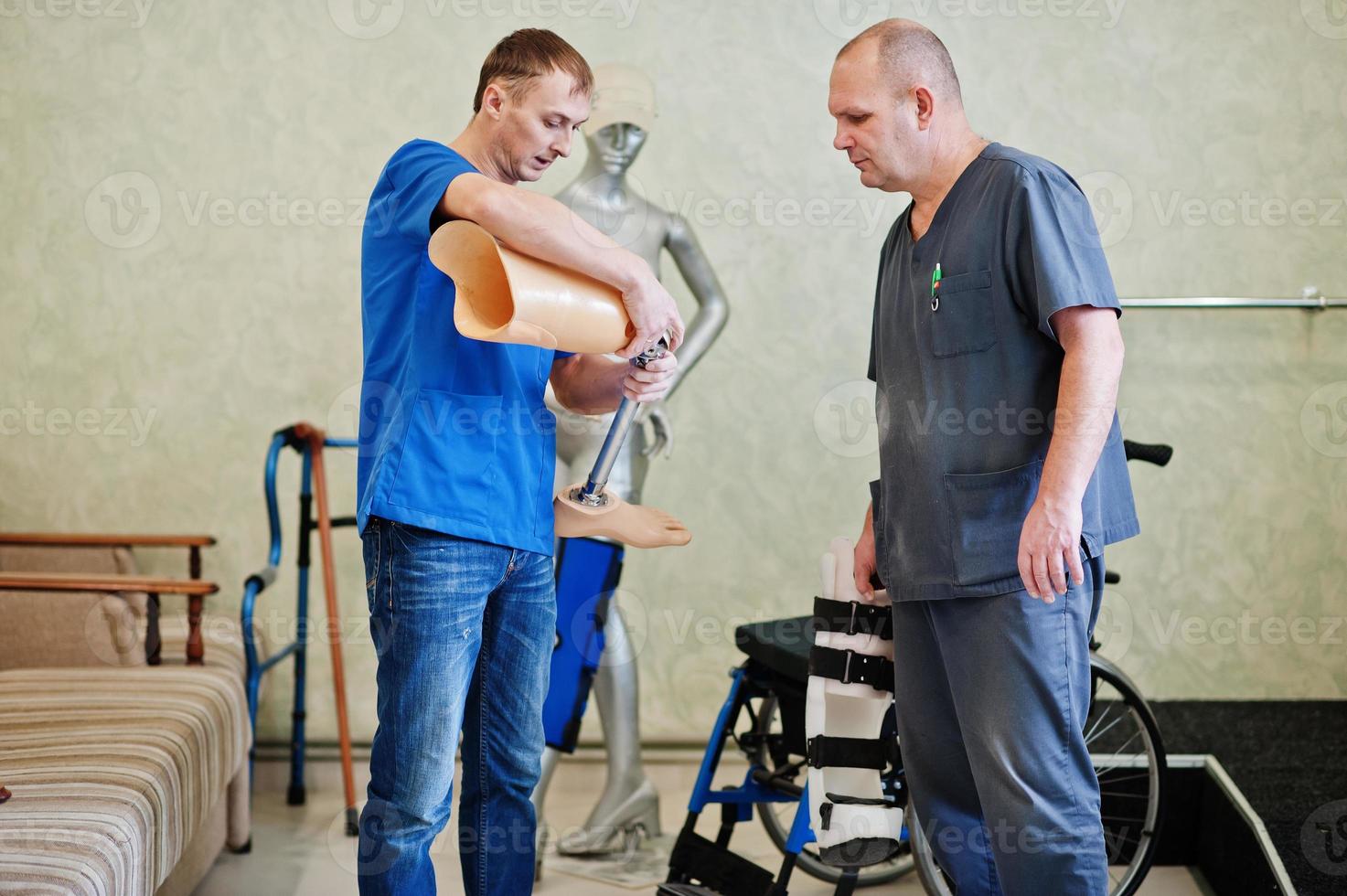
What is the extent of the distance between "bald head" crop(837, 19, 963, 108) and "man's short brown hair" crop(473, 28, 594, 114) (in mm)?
414

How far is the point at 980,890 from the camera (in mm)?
1943

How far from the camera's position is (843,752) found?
2100 millimetres

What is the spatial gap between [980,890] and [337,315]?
7.91ft

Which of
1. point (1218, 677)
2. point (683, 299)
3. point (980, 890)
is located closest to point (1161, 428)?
Answer: point (1218, 677)

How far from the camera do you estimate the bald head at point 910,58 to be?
1.80 meters

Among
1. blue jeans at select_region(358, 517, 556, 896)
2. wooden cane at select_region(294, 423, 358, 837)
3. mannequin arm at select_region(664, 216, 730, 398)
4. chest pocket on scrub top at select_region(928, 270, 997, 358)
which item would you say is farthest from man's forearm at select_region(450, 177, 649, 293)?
wooden cane at select_region(294, 423, 358, 837)

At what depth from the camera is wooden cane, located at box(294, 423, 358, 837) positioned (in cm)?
311

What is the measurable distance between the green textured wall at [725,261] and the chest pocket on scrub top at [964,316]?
1788 mm

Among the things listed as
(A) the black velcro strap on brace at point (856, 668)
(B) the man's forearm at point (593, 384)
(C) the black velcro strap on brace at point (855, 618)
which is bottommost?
(A) the black velcro strap on brace at point (856, 668)

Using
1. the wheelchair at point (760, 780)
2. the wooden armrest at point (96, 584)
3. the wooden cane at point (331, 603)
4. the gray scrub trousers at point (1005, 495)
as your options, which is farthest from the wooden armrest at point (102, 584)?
the gray scrub trousers at point (1005, 495)

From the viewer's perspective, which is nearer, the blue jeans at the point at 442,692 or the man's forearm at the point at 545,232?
the man's forearm at the point at 545,232

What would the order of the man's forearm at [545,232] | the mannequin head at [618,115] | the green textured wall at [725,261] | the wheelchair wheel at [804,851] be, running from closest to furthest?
the man's forearm at [545,232], the wheelchair wheel at [804,851], the mannequin head at [618,115], the green textured wall at [725,261]

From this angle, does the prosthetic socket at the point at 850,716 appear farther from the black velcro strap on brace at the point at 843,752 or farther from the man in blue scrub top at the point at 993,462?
the man in blue scrub top at the point at 993,462

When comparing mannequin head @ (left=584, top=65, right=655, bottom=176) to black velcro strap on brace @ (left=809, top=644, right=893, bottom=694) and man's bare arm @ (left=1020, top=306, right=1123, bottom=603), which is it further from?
man's bare arm @ (left=1020, top=306, right=1123, bottom=603)
